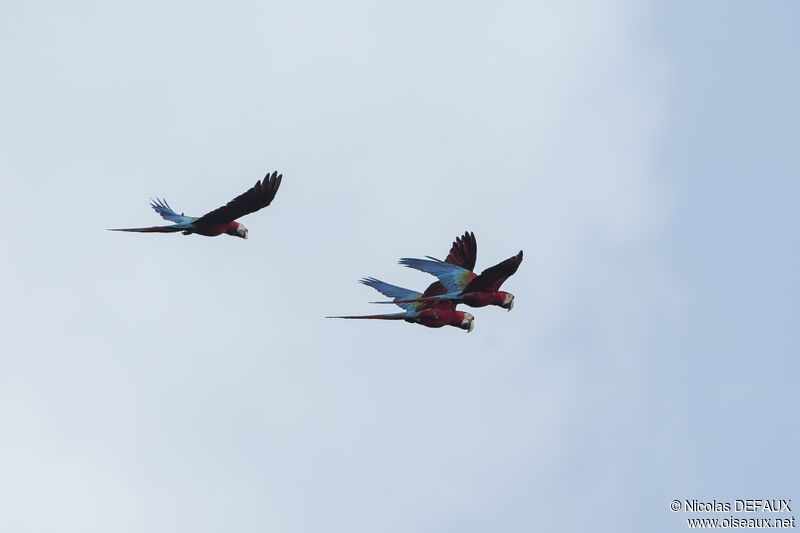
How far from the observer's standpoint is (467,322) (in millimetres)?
36812

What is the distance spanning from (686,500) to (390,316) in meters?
8.60

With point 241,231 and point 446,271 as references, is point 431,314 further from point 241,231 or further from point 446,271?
point 241,231

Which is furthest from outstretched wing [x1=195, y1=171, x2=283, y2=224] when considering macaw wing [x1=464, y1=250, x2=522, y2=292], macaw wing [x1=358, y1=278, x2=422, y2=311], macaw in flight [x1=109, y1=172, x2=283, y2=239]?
macaw wing [x1=464, y1=250, x2=522, y2=292]

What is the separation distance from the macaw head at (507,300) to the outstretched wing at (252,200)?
5.84 m

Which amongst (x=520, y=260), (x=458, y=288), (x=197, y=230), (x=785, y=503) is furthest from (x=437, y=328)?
(x=785, y=503)

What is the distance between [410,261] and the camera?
37281 millimetres

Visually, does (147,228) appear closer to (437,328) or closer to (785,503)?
(437,328)

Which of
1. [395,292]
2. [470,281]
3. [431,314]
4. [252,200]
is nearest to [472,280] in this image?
[470,281]

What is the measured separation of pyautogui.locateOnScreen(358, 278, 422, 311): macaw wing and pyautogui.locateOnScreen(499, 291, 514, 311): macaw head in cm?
201

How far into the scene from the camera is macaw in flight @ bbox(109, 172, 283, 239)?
119 feet

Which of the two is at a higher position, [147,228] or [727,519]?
[147,228]

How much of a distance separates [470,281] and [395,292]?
6.77 feet

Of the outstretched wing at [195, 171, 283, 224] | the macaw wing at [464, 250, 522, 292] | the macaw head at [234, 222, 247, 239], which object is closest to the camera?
the macaw wing at [464, 250, 522, 292]

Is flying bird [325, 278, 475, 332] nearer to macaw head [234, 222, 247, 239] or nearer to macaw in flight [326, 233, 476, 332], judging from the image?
macaw in flight [326, 233, 476, 332]
